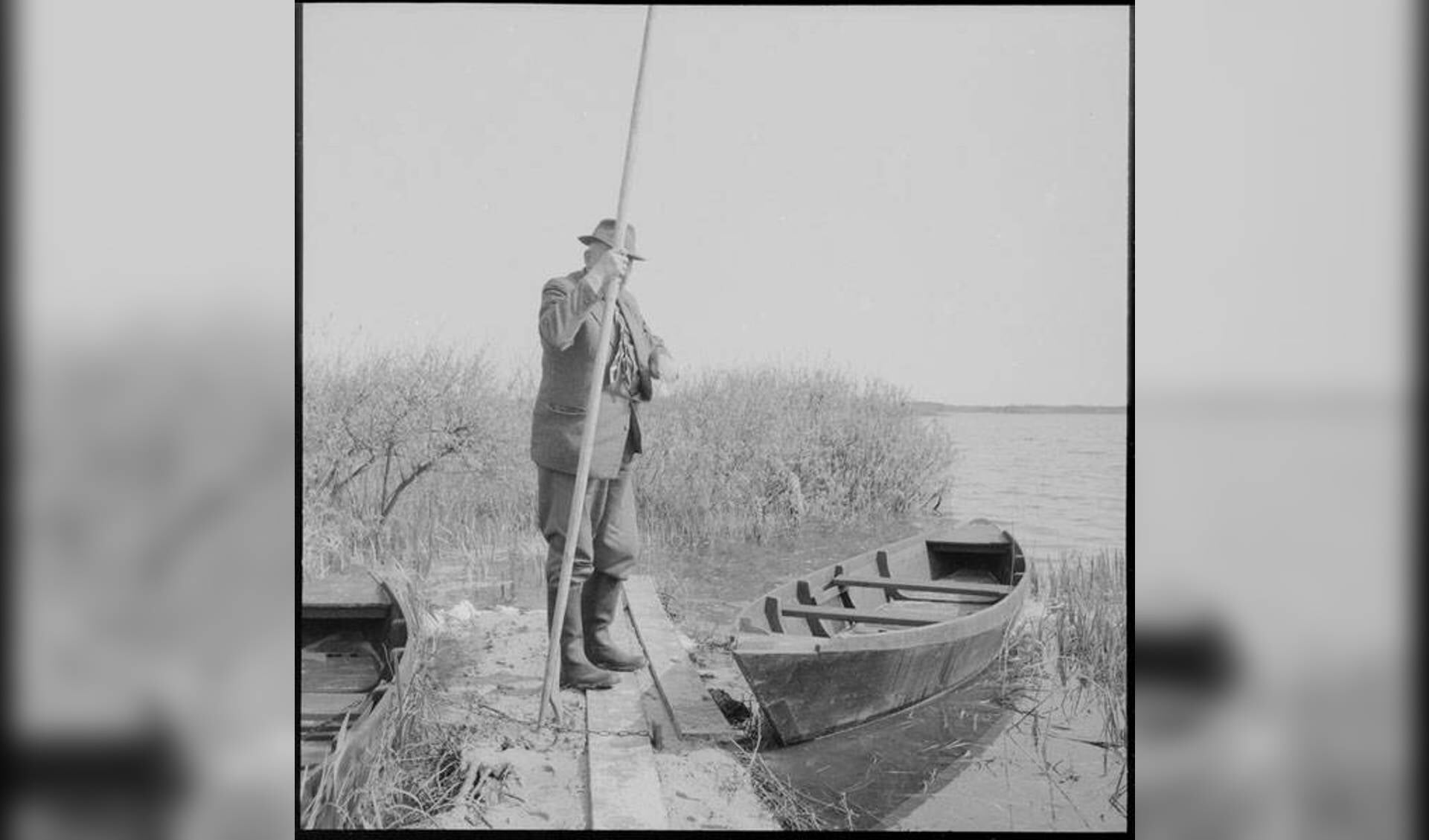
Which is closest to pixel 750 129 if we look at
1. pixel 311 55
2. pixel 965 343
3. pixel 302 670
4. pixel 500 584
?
pixel 965 343

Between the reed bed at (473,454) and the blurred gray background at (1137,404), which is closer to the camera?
the blurred gray background at (1137,404)

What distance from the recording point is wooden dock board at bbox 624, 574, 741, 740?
8.98 ft

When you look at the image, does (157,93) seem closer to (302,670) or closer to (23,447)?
(23,447)

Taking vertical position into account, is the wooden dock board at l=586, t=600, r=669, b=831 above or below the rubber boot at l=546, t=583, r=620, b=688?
below

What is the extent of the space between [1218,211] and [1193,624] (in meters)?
0.95

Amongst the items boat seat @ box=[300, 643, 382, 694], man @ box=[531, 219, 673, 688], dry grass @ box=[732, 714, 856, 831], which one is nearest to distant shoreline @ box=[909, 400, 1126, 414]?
man @ box=[531, 219, 673, 688]

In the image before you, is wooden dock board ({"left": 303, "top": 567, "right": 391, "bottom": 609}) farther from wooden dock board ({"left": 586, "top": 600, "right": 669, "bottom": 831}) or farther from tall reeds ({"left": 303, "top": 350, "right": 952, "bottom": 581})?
wooden dock board ({"left": 586, "top": 600, "right": 669, "bottom": 831})

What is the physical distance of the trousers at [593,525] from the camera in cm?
282

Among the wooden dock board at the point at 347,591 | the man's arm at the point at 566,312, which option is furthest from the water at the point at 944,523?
the wooden dock board at the point at 347,591

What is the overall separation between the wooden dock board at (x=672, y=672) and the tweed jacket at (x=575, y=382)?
31cm

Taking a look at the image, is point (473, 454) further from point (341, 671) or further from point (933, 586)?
point (933, 586)

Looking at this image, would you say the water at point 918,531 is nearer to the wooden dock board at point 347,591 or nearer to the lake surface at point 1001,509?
the lake surface at point 1001,509

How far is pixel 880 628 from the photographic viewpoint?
283 centimetres

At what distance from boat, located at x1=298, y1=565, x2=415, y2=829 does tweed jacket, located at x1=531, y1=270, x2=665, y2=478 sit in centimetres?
52
